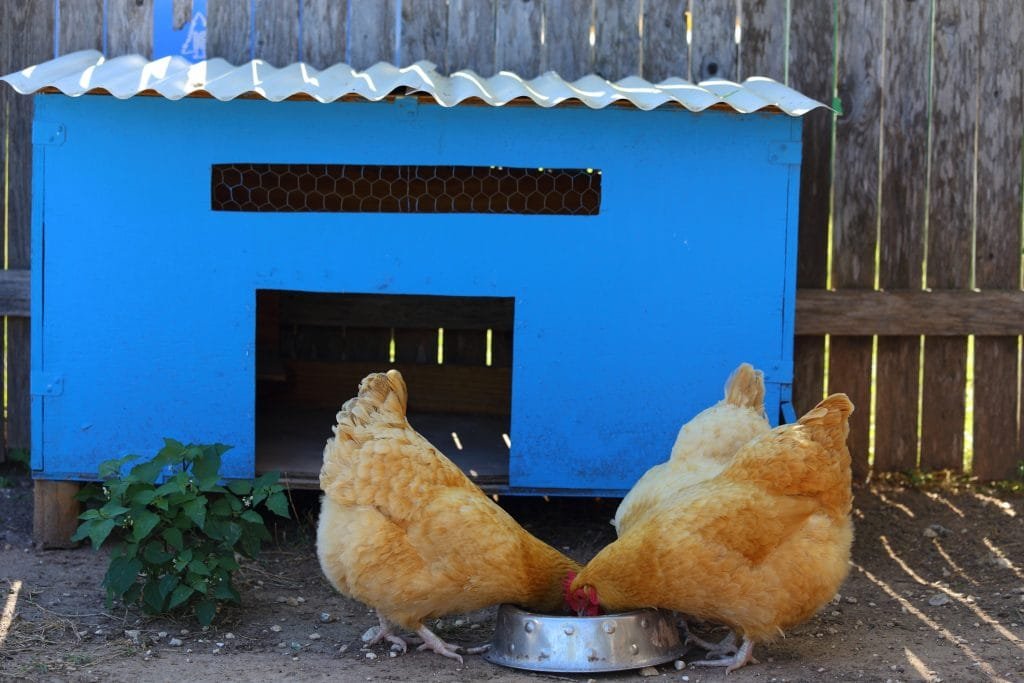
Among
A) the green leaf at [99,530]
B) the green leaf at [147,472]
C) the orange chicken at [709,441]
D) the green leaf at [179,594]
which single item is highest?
the orange chicken at [709,441]

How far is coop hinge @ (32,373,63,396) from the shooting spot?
4566 mm

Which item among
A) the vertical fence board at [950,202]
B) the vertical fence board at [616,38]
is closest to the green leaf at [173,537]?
the vertical fence board at [616,38]

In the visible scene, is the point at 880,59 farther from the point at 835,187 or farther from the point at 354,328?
the point at 354,328

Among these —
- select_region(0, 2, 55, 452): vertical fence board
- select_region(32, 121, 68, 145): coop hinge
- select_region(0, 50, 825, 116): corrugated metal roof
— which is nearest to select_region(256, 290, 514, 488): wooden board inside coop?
select_region(0, 2, 55, 452): vertical fence board

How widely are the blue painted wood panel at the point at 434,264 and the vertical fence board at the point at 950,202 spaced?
1.36 m

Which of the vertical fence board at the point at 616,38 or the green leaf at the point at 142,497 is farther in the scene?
the vertical fence board at the point at 616,38

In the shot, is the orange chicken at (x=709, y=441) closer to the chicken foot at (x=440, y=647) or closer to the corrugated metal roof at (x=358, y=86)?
the chicken foot at (x=440, y=647)

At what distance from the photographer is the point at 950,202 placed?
5629mm

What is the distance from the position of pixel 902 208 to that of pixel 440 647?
3.13 metres

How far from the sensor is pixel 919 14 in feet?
18.1

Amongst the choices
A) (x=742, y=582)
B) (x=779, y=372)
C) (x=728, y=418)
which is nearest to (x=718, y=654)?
(x=742, y=582)

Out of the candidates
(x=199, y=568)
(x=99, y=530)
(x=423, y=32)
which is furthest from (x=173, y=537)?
(x=423, y=32)

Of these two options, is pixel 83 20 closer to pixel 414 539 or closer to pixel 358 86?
pixel 358 86

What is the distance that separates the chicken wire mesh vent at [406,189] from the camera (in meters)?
5.04
